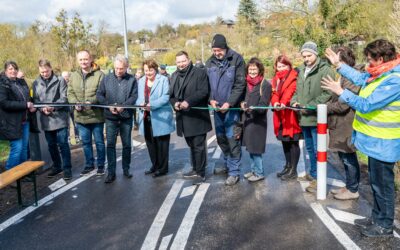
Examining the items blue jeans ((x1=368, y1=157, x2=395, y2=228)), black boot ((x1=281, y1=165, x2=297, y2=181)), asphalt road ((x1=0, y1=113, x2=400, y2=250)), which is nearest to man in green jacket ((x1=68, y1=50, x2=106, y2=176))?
asphalt road ((x1=0, y1=113, x2=400, y2=250))

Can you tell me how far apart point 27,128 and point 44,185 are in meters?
1.07

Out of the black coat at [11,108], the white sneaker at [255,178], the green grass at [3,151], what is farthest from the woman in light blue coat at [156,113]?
the green grass at [3,151]

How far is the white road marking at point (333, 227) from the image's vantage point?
377 centimetres

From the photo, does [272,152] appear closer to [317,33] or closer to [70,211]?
[70,211]

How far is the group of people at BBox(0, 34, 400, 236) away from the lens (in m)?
5.24

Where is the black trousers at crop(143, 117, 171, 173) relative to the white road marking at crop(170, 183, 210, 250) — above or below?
above

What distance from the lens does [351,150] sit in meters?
4.74

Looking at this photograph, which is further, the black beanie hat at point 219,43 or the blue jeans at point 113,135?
the blue jeans at point 113,135

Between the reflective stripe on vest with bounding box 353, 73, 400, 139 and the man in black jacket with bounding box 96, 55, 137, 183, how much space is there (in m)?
3.68

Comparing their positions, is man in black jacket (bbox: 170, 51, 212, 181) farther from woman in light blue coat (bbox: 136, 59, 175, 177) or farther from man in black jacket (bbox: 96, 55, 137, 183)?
man in black jacket (bbox: 96, 55, 137, 183)

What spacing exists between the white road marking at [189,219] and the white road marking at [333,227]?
60.2 inches

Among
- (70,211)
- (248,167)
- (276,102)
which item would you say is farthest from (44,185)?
(276,102)

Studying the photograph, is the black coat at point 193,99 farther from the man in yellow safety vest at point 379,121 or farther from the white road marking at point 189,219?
the man in yellow safety vest at point 379,121

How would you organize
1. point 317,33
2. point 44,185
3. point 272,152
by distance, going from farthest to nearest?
1. point 317,33
2. point 272,152
3. point 44,185
